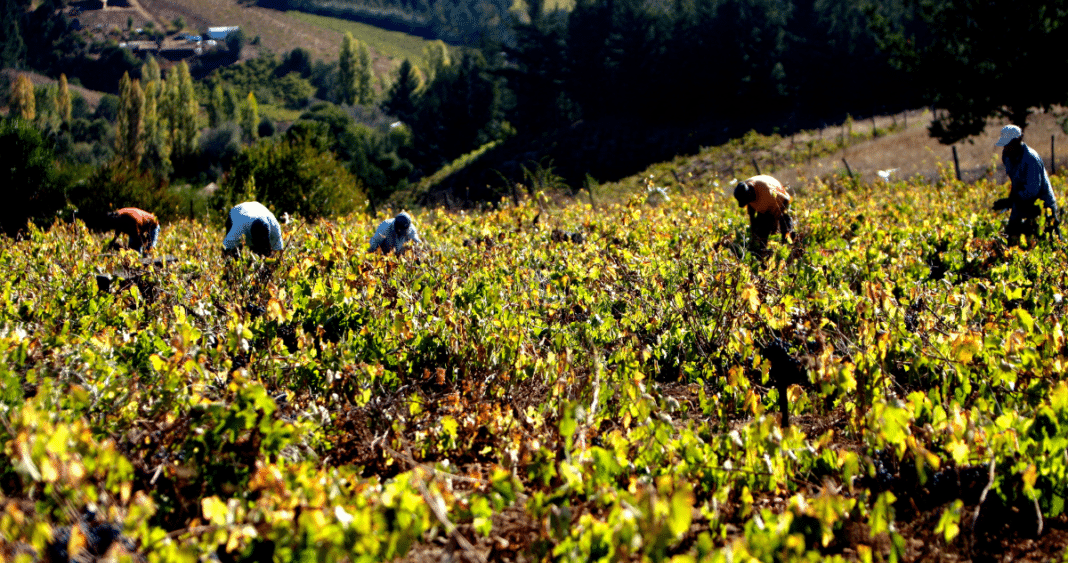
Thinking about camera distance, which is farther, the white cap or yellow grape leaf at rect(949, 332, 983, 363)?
the white cap

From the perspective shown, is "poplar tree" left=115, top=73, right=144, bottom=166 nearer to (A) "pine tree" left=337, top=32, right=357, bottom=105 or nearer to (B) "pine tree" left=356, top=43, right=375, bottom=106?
(A) "pine tree" left=337, top=32, right=357, bottom=105

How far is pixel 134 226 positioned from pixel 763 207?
734 cm

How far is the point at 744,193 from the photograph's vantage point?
7.55 metres

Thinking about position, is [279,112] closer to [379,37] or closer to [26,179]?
[379,37]

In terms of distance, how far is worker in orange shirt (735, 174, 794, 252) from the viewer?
7586 mm

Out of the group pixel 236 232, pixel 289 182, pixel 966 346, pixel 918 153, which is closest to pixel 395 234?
pixel 236 232

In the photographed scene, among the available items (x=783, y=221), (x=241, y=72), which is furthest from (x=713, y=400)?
(x=241, y=72)

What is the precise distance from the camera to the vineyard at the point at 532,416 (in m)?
2.22

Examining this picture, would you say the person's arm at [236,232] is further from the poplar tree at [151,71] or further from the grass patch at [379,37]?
the grass patch at [379,37]

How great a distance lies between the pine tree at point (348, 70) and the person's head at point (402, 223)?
92.6m

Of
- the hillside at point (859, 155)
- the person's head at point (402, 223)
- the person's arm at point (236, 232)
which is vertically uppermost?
the person's head at point (402, 223)

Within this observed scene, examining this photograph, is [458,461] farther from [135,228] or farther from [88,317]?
[135,228]

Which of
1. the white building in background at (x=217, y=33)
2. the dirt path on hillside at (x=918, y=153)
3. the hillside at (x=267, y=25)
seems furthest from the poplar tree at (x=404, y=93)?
the white building in background at (x=217, y=33)

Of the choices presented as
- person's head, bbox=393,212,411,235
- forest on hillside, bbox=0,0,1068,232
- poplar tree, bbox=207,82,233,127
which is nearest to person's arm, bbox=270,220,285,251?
person's head, bbox=393,212,411,235
